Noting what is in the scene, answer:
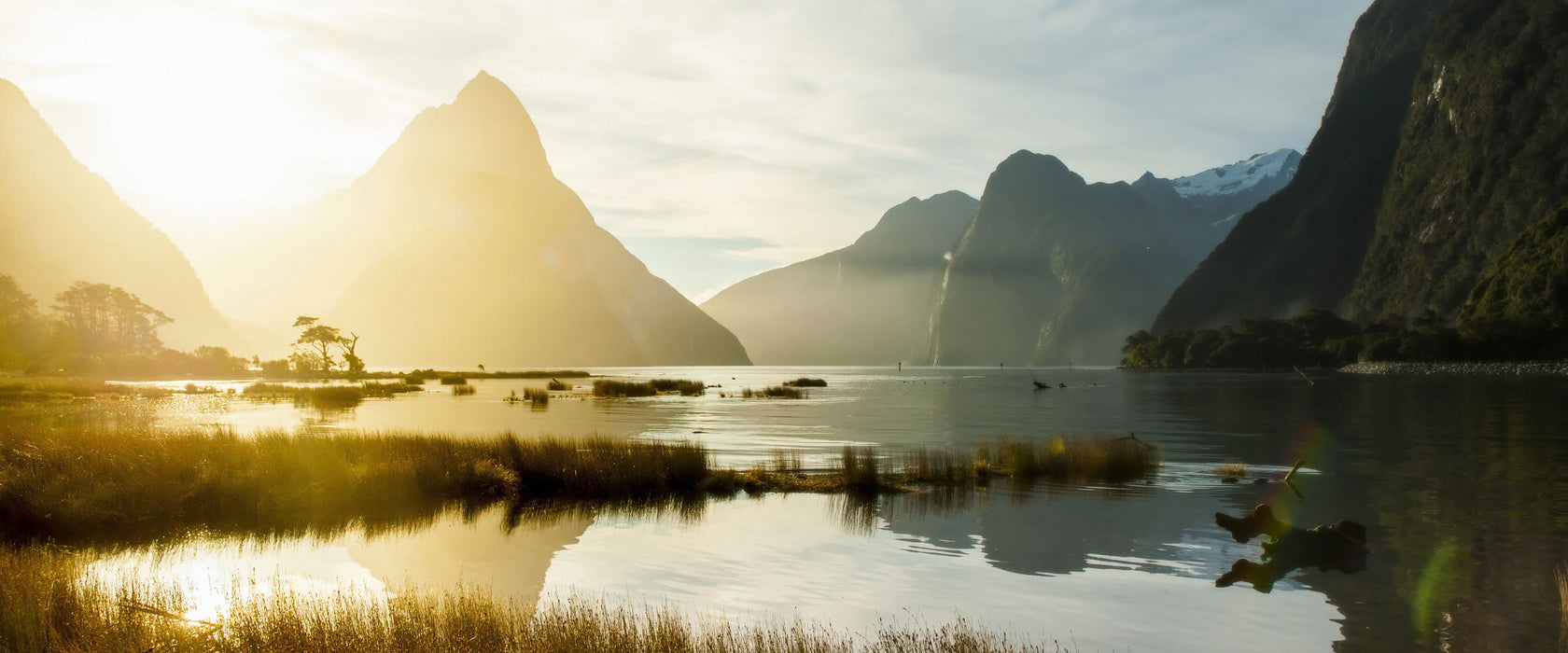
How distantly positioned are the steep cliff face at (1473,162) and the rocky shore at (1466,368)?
23.8m

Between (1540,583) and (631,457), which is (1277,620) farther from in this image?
(631,457)

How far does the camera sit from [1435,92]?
19600 centimetres

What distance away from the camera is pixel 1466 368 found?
120312 millimetres

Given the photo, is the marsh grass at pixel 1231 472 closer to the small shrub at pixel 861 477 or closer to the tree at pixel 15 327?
the small shrub at pixel 861 477

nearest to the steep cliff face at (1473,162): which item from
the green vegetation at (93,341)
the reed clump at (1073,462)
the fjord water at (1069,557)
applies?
the reed clump at (1073,462)

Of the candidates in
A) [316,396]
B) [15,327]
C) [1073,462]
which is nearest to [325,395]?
[316,396]

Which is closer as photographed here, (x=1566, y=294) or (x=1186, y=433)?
(x=1186, y=433)

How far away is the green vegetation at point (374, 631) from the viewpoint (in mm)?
9742

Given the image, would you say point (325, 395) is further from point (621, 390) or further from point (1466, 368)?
point (1466, 368)

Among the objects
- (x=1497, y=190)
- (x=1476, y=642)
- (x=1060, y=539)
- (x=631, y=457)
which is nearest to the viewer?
(x=1476, y=642)

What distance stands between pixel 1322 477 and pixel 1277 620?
16696 mm

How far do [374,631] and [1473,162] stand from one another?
691 feet

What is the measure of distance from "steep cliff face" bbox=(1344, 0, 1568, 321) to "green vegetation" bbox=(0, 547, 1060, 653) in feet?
544

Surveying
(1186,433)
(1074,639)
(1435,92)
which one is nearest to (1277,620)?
(1074,639)
